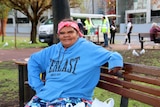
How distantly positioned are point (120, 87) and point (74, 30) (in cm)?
75

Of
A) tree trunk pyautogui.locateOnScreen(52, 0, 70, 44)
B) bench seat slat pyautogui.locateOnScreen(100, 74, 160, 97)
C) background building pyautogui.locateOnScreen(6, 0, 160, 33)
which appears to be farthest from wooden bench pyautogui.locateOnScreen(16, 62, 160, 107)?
background building pyautogui.locateOnScreen(6, 0, 160, 33)

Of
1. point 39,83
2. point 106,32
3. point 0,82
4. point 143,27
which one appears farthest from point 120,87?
point 143,27

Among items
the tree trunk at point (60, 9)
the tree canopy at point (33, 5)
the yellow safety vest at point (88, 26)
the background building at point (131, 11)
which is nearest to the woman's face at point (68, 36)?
the tree trunk at point (60, 9)

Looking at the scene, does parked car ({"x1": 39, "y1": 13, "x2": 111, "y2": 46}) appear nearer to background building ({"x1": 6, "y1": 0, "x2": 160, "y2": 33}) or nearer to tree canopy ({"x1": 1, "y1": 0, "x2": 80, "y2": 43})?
tree canopy ({"x1": 1, "y1": 0, "x2": 80, "y2": 43})

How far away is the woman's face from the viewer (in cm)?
348

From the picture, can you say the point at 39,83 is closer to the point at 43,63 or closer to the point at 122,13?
the point at 43,63

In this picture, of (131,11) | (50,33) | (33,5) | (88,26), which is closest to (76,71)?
(50,33)

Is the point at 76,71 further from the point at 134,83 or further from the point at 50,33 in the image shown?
the point at 50,33

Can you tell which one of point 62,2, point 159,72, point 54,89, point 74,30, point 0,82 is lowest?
point 0,82

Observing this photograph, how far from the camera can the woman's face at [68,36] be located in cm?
348

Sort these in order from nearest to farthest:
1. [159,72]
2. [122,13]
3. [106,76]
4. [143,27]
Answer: [159,72] < [106,76] < [143,27] < [122,13]

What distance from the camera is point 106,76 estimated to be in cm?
365

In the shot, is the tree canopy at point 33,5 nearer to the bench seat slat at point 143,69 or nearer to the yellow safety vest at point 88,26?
the yellow safety vest at point 88,26

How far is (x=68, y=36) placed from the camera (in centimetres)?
348
